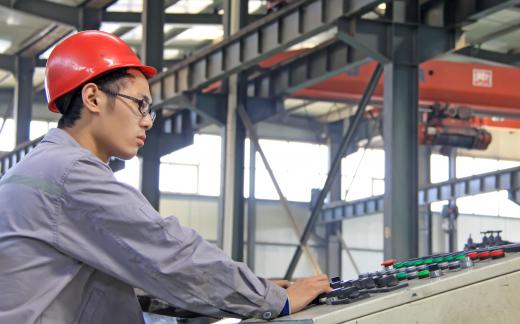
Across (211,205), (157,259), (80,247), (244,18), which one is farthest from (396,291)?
(211,205)

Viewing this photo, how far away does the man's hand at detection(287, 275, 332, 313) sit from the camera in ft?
7.88

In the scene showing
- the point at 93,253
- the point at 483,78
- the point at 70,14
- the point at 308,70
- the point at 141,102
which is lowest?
the point at 93,253

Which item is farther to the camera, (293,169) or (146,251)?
(293,169)

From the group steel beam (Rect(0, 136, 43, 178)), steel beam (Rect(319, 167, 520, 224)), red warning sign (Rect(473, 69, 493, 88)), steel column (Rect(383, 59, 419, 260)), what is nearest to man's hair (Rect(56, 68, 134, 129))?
steel column (Rect(383, 59, 419, 260))

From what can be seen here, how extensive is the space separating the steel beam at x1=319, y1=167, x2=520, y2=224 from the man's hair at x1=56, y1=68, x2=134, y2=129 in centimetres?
1606

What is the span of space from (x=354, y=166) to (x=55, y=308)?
86.2 feet

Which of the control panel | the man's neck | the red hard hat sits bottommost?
the control panel

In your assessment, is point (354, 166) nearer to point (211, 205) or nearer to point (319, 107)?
point (319, 107)

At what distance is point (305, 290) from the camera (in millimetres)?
2457

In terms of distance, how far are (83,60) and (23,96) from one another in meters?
17.6

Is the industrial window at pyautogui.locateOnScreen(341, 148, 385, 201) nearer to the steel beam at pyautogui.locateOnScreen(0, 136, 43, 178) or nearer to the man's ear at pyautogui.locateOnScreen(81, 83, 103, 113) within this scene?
the steel beam at pyautogui.locateOnScreen(0, 136, 43, 178)

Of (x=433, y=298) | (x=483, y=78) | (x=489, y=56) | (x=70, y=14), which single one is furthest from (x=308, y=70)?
(x=433, y=298)

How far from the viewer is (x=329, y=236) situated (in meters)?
28.4

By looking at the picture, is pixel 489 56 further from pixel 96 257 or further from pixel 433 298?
pixel 96 257
